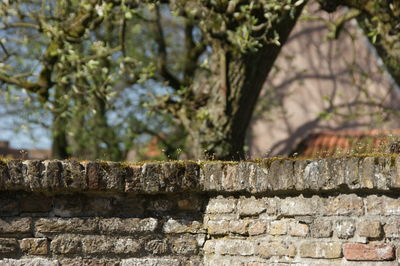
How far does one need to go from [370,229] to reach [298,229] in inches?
20.5

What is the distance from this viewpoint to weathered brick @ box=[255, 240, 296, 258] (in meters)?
4.78

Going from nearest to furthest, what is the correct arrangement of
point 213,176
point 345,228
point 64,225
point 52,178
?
1. point 345,228
2. point 52,178
3. point 64,225
4. point 213,176

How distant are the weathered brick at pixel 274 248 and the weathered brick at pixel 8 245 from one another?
169cm

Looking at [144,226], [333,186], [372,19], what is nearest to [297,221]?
[333,186]

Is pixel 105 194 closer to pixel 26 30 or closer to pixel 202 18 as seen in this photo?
pixel 202 18

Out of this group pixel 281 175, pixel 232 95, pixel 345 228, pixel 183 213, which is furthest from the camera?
pixel 232 95

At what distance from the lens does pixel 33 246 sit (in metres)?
4.92

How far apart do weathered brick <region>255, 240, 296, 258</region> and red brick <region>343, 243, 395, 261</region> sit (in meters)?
0.40

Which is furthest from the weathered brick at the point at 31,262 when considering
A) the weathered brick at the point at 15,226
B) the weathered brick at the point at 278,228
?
the weathered brick at the point at 278,228

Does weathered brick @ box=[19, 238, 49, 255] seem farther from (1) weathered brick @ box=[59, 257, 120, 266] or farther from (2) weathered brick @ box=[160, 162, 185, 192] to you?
(2) weathered brick @ box=[160, 162, 185, 192]

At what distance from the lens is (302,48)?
2014 centimetres

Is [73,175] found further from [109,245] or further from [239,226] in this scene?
[239,226]

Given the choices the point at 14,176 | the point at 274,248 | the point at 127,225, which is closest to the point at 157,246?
the point at 127,225

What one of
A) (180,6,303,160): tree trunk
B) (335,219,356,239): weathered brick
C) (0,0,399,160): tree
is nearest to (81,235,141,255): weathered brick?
(335,219,356,239): weathered brick
